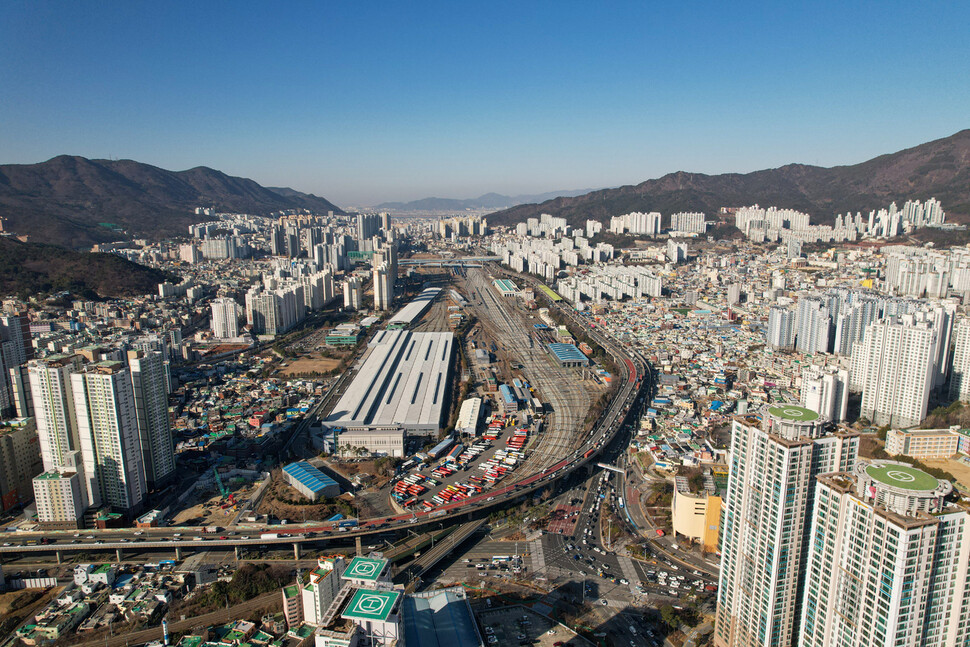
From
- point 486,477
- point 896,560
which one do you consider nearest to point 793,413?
point 896,560

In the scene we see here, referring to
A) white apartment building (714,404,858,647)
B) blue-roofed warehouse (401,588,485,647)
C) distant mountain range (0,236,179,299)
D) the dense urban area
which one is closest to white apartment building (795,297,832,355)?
the dense urban area

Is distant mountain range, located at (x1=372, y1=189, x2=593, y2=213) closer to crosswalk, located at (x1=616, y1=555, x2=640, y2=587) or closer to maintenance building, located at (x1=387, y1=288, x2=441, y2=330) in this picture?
maintenance building, located at (x1=387, y1=288, x2=441, y2=330)

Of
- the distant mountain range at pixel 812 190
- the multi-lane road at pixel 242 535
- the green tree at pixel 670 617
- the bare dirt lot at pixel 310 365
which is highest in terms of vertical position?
the distant mountain range at pixel 812 190

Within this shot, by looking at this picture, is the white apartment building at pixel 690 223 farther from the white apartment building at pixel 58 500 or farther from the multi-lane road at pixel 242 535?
the white apartment building at pixel 58 500

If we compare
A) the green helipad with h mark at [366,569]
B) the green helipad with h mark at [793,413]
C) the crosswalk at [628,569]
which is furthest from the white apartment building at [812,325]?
the green helipad with h mark at [366,569]

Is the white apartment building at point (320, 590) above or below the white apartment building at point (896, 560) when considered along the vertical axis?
below

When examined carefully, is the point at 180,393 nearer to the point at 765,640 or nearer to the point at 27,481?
the point at 27,481

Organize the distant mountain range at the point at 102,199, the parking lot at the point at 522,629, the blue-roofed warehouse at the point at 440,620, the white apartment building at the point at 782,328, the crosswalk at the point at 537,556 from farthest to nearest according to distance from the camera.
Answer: the distant mountain range at the point at 102,199 → the white apartment building at the point at 782,328 → the crosswalk at the point at 537,556 → the parking lot at the point at 522,629 → the blue-roofed warehouse at the point at 440,620
